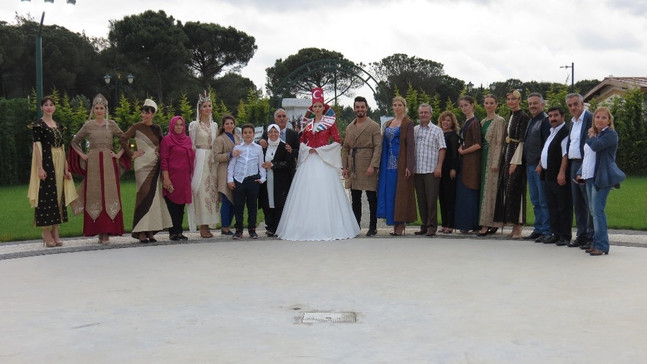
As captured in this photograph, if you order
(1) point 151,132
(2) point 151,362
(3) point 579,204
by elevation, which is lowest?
(2) point 151,362

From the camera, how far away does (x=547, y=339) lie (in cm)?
393

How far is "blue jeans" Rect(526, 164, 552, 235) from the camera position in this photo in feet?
26.3

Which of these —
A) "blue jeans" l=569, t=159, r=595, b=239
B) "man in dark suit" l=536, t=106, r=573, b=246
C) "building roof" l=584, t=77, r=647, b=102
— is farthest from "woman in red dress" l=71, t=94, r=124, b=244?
"building roof" l=584, t=77, r=647, b=102

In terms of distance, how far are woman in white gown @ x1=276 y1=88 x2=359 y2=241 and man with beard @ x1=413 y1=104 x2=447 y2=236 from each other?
0.98 metres

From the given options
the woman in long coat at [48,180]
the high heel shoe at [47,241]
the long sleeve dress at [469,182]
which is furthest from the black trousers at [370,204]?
the high heel shoe at [47,241]

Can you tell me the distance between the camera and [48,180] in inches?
319

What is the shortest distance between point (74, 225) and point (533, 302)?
7.86 m

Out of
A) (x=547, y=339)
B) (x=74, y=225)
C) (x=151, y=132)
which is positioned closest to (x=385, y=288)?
(x=547, y=339)

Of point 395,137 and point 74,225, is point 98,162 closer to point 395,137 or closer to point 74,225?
point 74,225

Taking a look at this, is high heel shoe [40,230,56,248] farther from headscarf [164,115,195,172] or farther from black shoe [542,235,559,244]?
black shoe [542,235,559,244]

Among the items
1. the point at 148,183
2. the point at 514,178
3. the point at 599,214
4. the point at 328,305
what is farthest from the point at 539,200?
the point at 148,183

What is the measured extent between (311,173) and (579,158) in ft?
10.8

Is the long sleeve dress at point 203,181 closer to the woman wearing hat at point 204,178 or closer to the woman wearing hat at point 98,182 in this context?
the woman wearing hat at point 204,178

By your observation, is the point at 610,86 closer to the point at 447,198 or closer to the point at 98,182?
the point at 447,198
